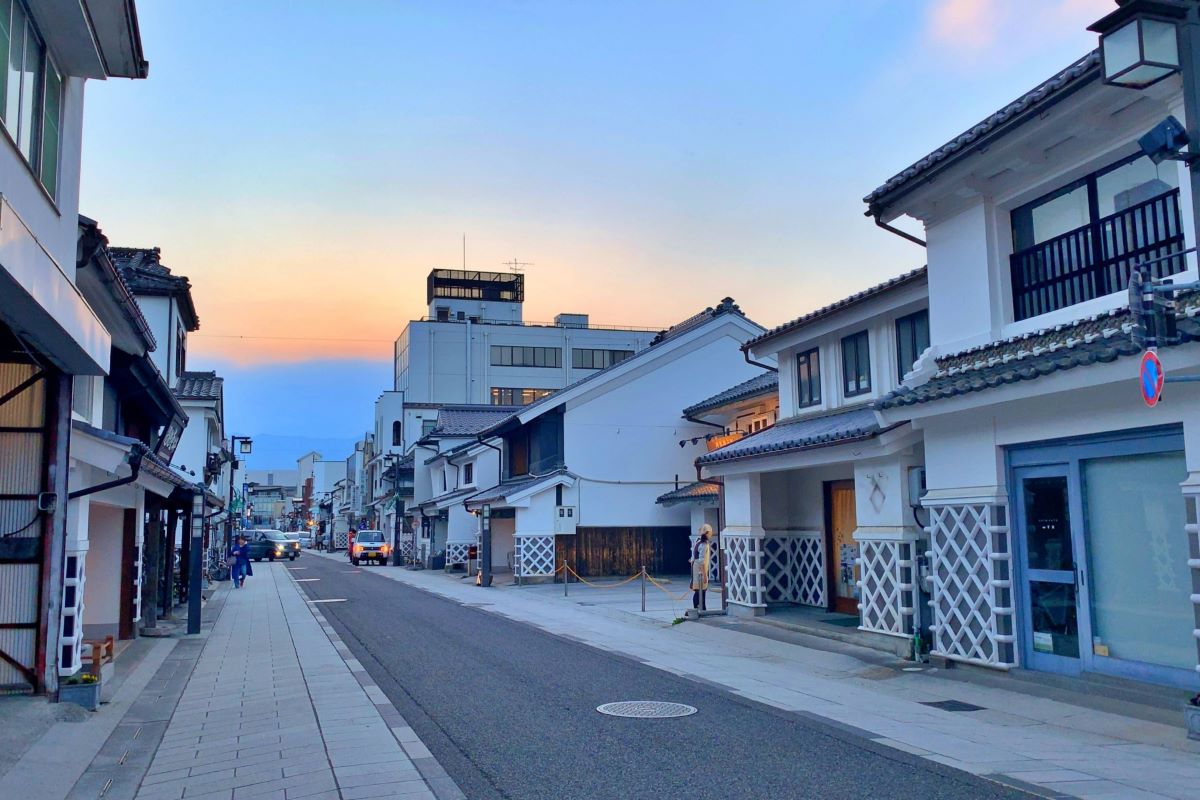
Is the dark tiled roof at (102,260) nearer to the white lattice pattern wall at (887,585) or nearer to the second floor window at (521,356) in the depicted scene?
the white lattice pattern wall at (887,585)

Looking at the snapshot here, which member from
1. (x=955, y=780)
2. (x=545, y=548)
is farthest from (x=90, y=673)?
(x=545, y=548)

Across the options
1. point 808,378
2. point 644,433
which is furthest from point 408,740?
Answer: point 644,433

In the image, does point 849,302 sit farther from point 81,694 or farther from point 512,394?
point 512,394

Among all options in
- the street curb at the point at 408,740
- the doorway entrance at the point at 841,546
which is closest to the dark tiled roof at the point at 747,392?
the doorway entrance at the point at 841,546

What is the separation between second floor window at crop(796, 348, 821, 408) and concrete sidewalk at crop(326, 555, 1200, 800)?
198 inches

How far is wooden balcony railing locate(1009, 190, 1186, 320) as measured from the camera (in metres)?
9.80

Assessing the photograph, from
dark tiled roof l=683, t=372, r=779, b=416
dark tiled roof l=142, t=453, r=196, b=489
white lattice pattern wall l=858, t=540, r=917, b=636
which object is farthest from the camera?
dark tiled roof l=683, t=372, r=779, b=416

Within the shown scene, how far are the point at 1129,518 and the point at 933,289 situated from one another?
4.54 meters

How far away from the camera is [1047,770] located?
24.4 feet

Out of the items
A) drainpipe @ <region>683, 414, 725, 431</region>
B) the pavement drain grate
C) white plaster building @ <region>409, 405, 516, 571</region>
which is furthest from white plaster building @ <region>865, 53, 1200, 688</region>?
white plaster building @ <region>409, 405, 516, 571</region>

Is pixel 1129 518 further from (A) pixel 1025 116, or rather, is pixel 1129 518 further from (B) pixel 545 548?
(B) pixel 545 548

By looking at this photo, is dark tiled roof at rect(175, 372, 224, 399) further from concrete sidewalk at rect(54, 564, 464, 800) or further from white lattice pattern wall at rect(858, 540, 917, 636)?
white lattice pattern wall at rect(858, 540, 917, 636)

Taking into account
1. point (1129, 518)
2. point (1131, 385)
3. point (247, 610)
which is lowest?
point (247, 610)

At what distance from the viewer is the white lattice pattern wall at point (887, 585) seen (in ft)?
43.3
